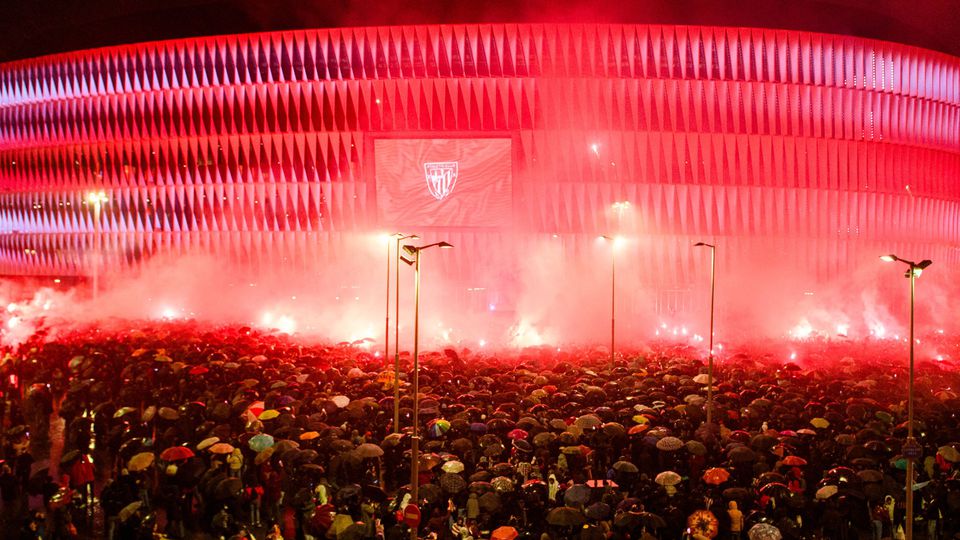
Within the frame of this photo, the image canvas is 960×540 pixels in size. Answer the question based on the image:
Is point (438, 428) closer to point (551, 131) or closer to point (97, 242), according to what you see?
point (551, 131)

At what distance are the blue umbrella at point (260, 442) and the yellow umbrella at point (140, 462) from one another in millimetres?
1800

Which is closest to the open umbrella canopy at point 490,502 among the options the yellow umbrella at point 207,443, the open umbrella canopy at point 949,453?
the yellow umbrella at point 207,443

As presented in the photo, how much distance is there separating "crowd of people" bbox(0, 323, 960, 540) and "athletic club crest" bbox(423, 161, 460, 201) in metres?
21.3

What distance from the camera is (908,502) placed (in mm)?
13711

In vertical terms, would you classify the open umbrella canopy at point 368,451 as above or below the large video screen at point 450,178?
below

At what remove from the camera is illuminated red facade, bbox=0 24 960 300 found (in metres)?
46.2

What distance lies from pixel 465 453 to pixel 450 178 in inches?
1187

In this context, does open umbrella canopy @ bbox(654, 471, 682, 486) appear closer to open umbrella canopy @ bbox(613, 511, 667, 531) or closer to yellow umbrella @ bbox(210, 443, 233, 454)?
open umbrella canopy @ bbox(613, 511, 667, 531)

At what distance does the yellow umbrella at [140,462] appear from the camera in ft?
49.2

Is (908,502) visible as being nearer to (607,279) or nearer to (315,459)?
(315,459)

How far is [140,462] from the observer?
15102mm

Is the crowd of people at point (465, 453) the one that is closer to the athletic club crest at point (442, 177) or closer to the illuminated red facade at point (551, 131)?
the athletic club crest at point (442, 177)

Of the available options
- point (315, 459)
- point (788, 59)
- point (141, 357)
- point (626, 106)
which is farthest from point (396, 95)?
point (315, 459)

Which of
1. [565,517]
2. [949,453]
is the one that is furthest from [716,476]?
[949,453]
